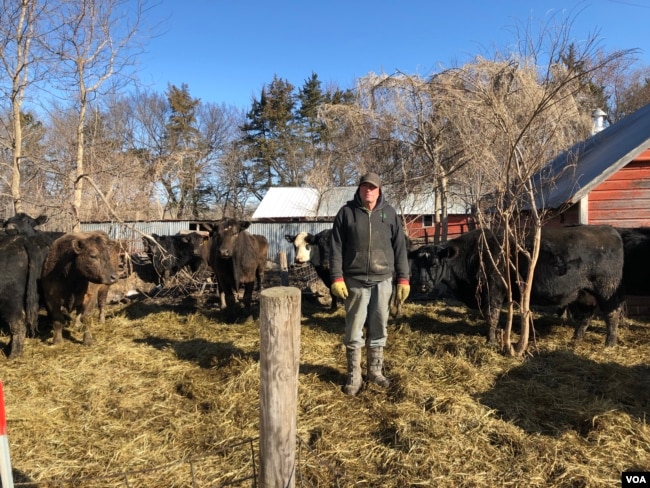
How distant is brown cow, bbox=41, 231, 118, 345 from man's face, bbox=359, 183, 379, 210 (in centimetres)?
434

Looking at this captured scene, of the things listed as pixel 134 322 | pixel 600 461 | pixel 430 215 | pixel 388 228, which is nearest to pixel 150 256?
pixel 134 322

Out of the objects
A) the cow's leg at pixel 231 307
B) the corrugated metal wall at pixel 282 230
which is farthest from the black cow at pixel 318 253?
the corrugated metal wall at pixel 282 230

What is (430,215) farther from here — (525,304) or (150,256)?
(525,304)

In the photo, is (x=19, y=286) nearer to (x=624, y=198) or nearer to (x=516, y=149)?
(x=516, y=149)

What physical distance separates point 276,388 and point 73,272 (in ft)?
18.7

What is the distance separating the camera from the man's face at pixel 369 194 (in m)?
4.56

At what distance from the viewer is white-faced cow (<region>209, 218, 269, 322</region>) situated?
8.20m

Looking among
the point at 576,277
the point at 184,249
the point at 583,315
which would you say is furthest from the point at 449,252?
the point at 184,249

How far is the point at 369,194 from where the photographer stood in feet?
15.0

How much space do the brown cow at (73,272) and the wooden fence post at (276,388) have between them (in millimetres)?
4925

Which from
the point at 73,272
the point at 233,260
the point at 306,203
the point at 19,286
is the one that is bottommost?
the point at 19,286

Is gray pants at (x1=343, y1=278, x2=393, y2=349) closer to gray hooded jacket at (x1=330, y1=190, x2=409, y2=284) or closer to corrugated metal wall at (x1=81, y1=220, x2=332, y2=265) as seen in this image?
gray hooded jacket at (x1=330, y1=190, x2=409, y2=284)

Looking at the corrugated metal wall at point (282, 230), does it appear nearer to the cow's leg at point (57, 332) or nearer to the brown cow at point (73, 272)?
the brown cow at point (73, 272)

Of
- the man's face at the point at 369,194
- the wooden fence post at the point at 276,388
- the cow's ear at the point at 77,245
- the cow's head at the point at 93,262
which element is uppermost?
the man's face at the point at 369,194
